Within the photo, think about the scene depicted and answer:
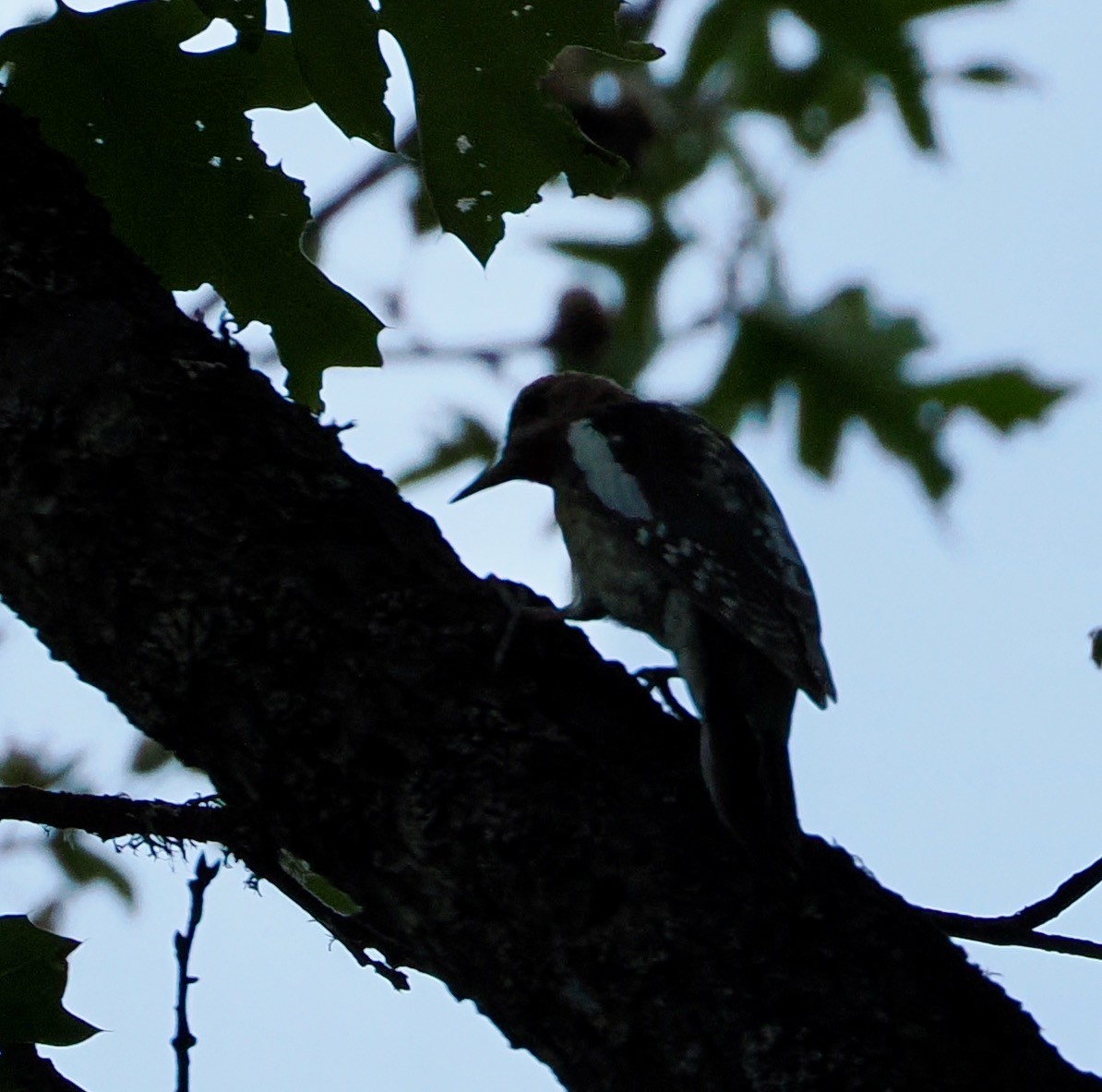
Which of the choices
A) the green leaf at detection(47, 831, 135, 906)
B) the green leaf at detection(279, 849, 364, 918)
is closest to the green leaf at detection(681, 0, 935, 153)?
the green leaf at detection(279, 849, 364, 918)

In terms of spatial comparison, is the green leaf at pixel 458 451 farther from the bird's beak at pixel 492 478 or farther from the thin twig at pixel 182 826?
the thin twig at pixel 182 826

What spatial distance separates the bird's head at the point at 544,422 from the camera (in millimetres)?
4332

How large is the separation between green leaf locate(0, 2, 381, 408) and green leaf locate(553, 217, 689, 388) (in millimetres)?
2582

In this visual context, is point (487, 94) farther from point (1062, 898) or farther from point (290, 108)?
point (1062, 898)

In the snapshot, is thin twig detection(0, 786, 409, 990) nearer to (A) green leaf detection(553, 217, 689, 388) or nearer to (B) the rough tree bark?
(B) the rough tree bark

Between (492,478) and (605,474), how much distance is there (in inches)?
24.0

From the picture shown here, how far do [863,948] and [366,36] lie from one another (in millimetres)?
1448

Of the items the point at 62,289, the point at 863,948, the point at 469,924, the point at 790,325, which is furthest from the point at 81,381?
the point at 790,325

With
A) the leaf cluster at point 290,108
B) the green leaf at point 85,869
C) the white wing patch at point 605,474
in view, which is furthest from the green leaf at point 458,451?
the leaf cluster at point 290,108

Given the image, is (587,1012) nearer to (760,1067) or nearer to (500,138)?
(760,1067)

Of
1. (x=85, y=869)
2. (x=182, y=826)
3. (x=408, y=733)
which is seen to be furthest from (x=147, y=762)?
(x=408, y=733)

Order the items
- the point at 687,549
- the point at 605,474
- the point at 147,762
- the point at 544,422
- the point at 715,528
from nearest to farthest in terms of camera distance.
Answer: the point at 687,549 → the point at 715,528 → the point at 605,474 → the point at 544,422 → the point at 147,762

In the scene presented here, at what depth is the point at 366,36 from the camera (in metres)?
2.41

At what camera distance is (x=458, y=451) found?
5.07 metres
